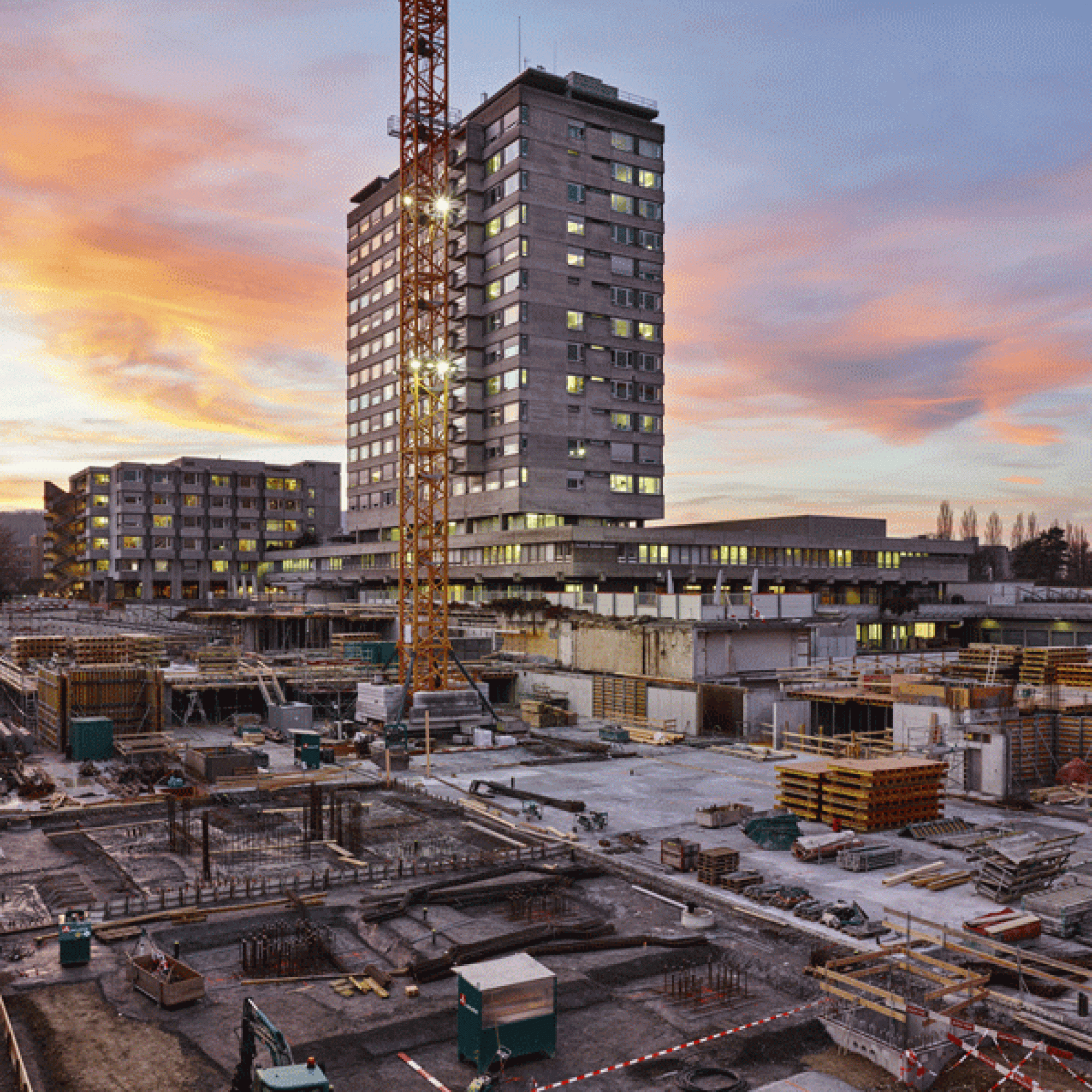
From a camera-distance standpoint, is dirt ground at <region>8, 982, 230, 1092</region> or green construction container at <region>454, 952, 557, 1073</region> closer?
dirt ground at <region>8, 982, 230, 1092</region>

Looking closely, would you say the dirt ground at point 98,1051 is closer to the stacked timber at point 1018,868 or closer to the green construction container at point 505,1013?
the green construction container at point 505,1013

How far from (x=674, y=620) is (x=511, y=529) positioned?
5137 centimetres

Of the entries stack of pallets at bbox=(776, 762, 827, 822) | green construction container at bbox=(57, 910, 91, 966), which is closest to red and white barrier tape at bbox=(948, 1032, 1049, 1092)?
stack of pallets at bbox=(776, 762, 827, 822)

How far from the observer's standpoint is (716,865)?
24609 millimetres

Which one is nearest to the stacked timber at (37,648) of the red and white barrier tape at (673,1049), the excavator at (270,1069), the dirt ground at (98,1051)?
the dirt ground at (98,1051)

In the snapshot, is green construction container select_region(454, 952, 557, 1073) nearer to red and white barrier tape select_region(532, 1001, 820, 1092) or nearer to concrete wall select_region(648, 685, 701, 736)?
red and white barrier tape select_region(532, 1001, 820, 1092)

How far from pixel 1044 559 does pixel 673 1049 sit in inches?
6350

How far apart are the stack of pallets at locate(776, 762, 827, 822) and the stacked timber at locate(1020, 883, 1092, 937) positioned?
9383mm

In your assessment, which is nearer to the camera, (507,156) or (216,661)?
(216,661)

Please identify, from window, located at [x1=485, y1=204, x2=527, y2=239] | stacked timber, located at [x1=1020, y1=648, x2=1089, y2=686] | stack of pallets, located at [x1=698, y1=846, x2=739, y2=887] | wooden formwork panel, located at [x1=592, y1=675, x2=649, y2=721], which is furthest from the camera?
window, located at [x1=485, y1=204, x2=527, y2=239]

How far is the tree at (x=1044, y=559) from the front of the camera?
155625mm

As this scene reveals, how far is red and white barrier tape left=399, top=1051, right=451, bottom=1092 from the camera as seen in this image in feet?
48.3

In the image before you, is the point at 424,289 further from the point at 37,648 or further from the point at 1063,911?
the point at 1063,911

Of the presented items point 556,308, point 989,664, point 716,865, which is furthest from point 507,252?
point 716,865
